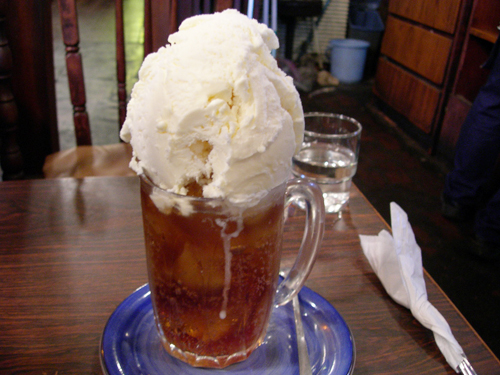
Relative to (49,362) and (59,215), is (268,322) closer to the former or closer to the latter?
(49,362)

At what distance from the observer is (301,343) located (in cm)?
58

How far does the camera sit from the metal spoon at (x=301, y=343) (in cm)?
54

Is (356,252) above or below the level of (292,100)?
below

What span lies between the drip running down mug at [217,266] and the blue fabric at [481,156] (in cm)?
170

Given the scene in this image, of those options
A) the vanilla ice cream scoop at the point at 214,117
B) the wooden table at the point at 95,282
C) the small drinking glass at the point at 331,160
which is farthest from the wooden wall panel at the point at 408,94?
the vanilla ice cream scoop at the point at 214,117

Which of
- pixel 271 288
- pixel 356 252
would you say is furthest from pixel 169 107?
pixel 356 252

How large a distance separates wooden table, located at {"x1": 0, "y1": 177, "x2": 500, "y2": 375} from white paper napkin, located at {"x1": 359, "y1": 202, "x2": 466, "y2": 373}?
→ 0.02 meters

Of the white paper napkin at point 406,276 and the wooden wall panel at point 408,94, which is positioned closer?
the white paper napkin at point 406,276

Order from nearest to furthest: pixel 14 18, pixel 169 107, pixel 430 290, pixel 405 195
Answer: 1. pixel 169 107
2. pixel 430 290
3. pixel 14 18
4. pixel 405 195

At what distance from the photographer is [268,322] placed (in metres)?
0.61

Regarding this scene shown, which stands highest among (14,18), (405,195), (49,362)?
(14,18)

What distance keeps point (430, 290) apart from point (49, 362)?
599 mm

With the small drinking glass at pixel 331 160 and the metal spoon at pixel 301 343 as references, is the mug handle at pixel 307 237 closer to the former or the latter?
the metal spoon at pixel 301 343

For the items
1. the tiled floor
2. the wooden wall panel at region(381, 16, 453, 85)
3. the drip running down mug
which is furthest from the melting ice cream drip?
the wooden wall panel at region(381, 16, 453, 85)
